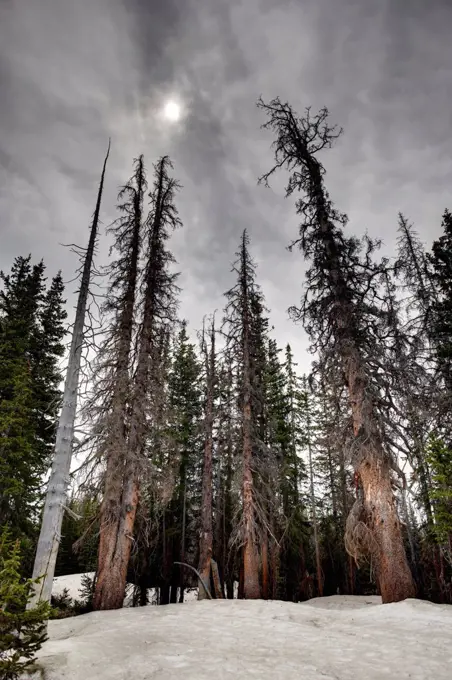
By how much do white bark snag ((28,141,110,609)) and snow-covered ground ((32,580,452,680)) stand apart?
0.95 meters

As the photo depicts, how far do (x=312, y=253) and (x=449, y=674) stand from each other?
11154mm

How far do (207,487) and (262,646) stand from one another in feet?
33.1

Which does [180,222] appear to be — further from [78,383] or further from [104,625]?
[104,625]

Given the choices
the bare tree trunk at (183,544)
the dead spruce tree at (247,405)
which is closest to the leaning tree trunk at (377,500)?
the dead spruce tree at (247,405)

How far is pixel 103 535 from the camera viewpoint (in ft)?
35.9

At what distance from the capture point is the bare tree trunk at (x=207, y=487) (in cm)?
1407

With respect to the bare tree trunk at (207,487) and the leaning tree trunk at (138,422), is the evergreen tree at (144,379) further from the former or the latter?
the bare tree trunk at (207,487)

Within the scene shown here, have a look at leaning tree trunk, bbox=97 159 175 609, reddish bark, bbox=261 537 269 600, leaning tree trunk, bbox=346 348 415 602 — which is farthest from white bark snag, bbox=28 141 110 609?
reddish bark, bbox=261 537 269 600

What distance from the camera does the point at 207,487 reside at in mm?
15359

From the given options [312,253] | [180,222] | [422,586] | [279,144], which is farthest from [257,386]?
[422,586]

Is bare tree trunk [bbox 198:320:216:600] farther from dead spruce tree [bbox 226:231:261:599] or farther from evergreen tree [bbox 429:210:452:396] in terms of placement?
evergreen tree [bbox 429:210:452:396]

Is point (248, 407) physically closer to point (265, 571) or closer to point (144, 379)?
point (144, 379)

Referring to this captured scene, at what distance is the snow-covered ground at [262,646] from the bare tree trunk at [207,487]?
6.19 m

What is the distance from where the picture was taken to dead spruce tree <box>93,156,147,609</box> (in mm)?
10438
